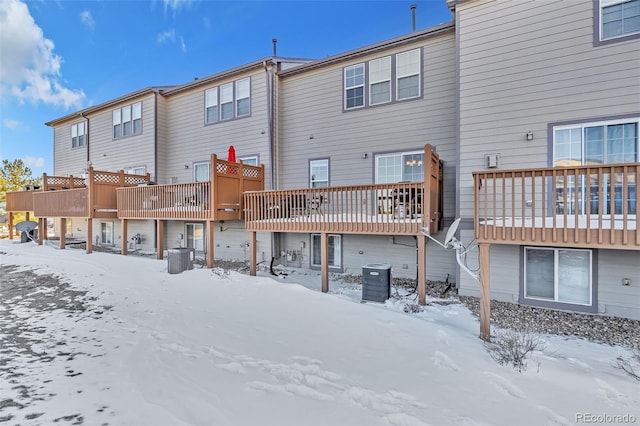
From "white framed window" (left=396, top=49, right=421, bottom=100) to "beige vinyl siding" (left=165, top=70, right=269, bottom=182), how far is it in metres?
4.37

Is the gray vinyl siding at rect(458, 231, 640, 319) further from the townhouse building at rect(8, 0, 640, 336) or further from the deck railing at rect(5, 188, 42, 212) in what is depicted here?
the deck railing at rect(5, 188, 42, 212)

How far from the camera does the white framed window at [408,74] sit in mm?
8102

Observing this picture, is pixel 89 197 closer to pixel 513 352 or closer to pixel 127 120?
pixel 127 120

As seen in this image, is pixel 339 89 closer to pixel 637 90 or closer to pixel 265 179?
pixel 265 179

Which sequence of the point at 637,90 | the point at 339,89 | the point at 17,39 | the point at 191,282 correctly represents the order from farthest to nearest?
1. the point at 17,39
2. the point at 339,89
3. the point at 191,282
4. the point at 637,90

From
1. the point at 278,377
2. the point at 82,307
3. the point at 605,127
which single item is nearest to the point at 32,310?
the point at 82,307

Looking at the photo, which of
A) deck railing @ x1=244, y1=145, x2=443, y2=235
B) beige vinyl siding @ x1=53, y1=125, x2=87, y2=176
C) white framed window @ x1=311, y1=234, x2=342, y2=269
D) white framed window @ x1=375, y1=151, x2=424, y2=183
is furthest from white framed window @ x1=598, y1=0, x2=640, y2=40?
beige vinyl siding @ x1=53, y1=125, x2=87, y2=176

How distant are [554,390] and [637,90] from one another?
572 cm

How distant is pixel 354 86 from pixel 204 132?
243 inches

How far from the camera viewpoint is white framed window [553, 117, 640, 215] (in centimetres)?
547

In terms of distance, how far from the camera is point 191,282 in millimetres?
7223

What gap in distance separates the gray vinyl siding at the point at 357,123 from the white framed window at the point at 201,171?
330 cm

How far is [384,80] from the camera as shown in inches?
337

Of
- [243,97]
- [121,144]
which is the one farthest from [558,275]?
[121,144]
